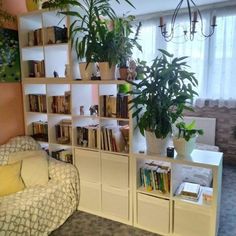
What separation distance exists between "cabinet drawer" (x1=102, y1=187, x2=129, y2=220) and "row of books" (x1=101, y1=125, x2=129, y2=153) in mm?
440

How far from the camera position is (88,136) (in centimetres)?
266

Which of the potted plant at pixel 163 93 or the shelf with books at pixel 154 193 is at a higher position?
the potted plant at pixel 163 93

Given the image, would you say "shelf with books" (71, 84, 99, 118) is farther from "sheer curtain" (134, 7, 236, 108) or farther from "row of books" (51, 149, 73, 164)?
"sheer curtain" (134, 7, 236, 108)

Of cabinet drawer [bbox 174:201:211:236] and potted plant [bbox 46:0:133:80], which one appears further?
potted plant [bbox 46:0:133:80]

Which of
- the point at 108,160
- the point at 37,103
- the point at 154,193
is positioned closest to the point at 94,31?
the point at 37,103

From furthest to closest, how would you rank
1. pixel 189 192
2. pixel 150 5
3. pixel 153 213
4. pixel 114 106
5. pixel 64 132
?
pixel 150 5
pixel 64 132
pixel 114 106
pixel 153 213
pixel 189 192

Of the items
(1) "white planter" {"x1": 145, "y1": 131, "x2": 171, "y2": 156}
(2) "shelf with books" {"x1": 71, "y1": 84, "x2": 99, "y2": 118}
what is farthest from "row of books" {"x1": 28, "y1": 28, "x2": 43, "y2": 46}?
(1) "white planter" {"x1": 145, "y1": 131, "x2": 171, "y2": 156}

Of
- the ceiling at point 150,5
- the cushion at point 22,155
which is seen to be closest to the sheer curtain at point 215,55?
the ceiling at point 150,5

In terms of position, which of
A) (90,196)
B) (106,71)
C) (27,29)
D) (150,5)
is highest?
(150,5)

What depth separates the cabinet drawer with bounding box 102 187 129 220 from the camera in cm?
250

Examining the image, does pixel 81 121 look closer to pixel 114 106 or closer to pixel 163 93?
pixel 114 106

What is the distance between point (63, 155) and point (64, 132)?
271 millimetres

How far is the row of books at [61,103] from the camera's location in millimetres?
2730

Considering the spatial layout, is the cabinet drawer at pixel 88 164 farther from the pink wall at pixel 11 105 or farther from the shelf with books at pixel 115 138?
the pink wall at pixel 11 105
